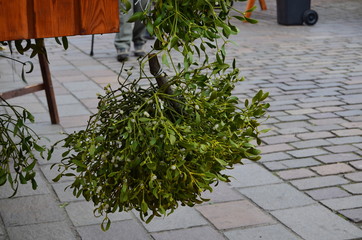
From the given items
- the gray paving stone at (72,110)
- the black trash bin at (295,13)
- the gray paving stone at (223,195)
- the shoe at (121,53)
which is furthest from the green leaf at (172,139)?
the black trash bin at (295,13)

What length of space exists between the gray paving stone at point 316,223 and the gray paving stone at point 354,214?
43 millimetres

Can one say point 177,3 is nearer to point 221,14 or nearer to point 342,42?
point 221,14

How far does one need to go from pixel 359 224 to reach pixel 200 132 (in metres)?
1.26

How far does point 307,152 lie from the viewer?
13.8 ft

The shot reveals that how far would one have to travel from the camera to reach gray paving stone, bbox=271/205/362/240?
3.00 m

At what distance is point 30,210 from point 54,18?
1.55 m

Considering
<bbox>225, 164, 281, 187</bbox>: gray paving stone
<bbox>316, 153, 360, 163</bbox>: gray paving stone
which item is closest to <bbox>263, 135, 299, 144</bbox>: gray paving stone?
<bbox>316, 153, 360, 163</bbox>: gray paving stone

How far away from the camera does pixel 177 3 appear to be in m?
2.06

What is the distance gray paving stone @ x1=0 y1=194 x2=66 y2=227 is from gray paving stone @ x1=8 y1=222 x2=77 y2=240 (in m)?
0.05

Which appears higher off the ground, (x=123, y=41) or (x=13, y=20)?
(x=13, y=20)

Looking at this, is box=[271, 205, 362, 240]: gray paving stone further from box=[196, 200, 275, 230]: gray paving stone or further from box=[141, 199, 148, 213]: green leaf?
box=[141, 199, 148, 213]: green leaf

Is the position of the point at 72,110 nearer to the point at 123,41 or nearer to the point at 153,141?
the point at 123,41

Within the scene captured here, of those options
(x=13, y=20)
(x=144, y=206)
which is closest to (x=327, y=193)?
(x=144, y=206)

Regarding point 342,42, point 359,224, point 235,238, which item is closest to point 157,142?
point 235,238
